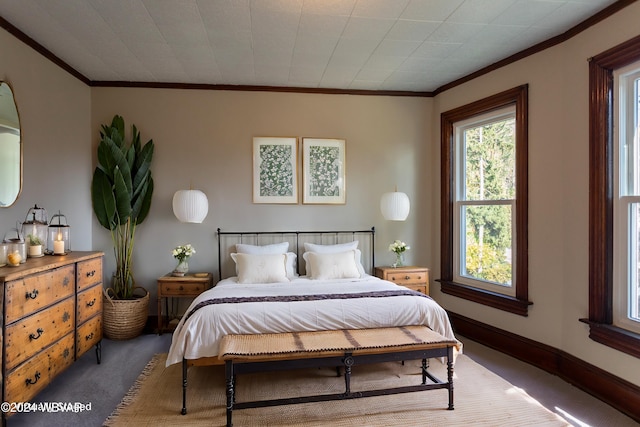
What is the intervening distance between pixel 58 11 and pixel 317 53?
2.11m

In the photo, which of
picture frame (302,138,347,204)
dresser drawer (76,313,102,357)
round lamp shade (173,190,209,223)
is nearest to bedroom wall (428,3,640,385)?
picture frame (302,138,347,204)

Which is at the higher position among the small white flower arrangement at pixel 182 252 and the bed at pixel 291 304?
the small white flower arrangement at pixel 182 252

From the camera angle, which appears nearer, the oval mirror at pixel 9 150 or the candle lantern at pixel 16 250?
the candle lantern at pixel 16 250

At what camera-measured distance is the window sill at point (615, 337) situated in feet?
8.61

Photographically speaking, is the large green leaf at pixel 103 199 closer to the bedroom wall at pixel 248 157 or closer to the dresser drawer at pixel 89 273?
the bedroom wall at pixel 248 157

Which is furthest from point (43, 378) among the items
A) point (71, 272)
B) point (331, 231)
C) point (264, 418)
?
point (331, 231)

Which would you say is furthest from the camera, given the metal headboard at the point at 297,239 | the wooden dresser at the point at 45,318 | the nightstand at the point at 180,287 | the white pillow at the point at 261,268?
the metal headboard at the point at 297,239

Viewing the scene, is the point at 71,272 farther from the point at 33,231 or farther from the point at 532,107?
the point at 532,107

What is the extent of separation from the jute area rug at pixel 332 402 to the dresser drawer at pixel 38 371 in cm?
54

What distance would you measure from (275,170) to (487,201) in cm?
249

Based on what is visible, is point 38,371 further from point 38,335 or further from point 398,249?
point 398,249

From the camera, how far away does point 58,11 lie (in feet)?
9.43

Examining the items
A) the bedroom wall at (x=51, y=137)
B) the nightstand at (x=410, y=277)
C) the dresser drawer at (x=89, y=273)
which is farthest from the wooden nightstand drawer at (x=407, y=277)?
the bedroom wall at (x=51, y=137)

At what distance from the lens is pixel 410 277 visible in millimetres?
→ 4562
